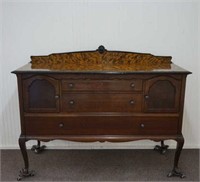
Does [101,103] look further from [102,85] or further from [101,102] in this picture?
[102,85]

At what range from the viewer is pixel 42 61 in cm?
224

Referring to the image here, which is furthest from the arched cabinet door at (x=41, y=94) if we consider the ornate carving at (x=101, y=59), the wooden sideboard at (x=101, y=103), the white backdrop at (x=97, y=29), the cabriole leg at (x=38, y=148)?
the cabriole leg at (x=38, y=148)

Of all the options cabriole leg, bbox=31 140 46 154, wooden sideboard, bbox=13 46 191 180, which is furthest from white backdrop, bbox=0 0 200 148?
cabriole leg, bbox=31 140 46 154

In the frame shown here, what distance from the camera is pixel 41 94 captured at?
190 centimetres

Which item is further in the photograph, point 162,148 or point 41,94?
point 162,148

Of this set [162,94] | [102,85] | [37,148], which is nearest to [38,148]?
[37,148]

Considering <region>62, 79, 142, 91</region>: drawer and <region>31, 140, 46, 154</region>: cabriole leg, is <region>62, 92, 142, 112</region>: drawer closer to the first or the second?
<region>62, 79, 142, 91</region>: drawer

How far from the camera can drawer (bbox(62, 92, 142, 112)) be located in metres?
1.89

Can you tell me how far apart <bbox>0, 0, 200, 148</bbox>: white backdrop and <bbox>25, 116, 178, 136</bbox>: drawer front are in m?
0.75

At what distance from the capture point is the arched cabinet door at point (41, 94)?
1869mm

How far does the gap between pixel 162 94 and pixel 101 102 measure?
1.59 ft

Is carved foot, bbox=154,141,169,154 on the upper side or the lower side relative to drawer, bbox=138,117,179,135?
lower

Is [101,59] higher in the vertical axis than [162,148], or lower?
higher

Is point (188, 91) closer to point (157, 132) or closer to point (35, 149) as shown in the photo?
point (157, 132)
